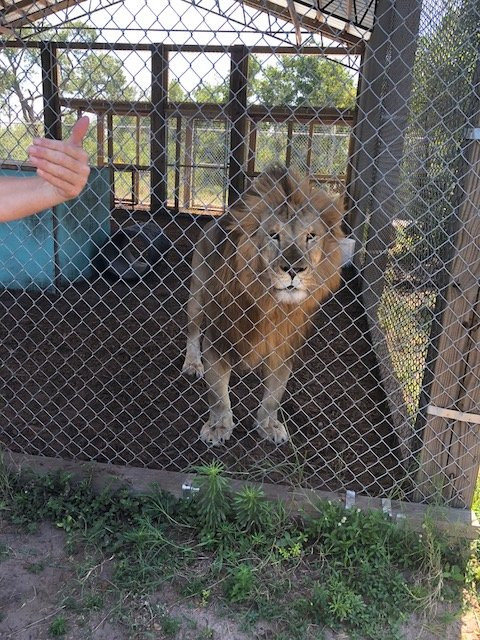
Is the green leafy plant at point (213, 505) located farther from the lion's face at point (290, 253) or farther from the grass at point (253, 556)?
the lion's face at point (290, 253)

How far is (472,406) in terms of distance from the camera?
250cm

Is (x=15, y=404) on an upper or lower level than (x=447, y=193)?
lower

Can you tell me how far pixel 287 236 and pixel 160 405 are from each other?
5.24 feet

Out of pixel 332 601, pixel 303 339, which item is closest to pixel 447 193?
pixel 303 339

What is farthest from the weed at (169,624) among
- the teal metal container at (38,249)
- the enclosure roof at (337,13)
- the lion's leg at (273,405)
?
the enclosure roof at (337,13)

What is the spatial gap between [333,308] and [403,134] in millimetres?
2436

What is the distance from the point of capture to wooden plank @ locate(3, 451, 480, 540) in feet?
8.13

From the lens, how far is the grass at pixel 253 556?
2.17 m

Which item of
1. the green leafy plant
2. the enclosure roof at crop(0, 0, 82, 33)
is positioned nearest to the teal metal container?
the enclosure roof at crop(0, 0, 82, 33)

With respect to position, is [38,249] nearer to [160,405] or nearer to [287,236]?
[160,405]

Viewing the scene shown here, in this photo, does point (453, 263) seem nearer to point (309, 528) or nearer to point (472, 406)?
point (472, 406)

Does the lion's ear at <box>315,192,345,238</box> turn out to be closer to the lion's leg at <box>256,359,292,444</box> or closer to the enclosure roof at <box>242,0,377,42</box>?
the lion's leg at <box>256,359,292,444</box>

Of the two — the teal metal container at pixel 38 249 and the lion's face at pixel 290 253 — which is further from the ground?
the lion's face at pixel 290 253

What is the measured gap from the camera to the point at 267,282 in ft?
9.85
